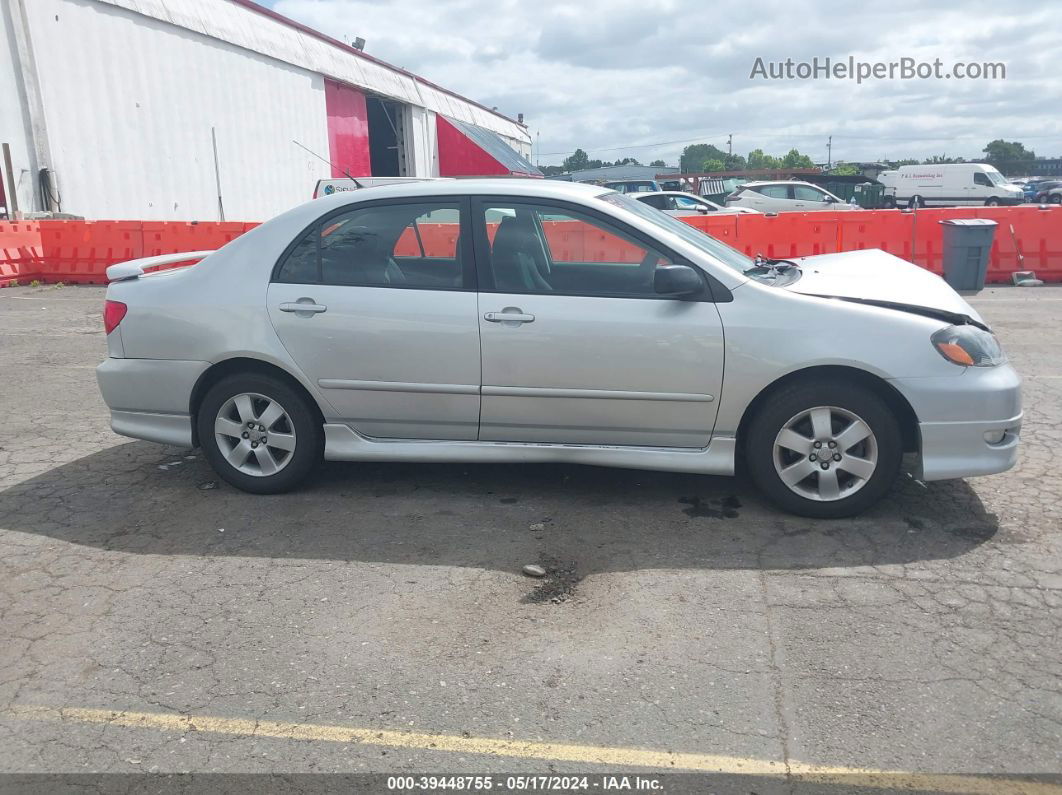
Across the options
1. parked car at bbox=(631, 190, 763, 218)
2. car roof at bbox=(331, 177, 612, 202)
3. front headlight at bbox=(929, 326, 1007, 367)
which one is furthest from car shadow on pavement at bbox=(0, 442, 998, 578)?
parked car at bbox=(631, 190, 763, 218)

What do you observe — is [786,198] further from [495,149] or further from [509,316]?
[509,316]

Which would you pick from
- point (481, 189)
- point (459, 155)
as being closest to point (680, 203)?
point (459, 155)

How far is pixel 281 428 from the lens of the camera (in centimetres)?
493

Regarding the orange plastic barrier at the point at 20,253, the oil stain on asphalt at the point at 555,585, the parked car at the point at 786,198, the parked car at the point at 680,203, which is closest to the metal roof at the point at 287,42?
the orange plastic barrier at the point at 20,253

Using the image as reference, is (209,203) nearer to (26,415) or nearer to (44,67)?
(44,67)

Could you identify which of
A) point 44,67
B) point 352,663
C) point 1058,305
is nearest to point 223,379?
point 352,663

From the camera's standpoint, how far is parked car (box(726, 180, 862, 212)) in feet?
89.8

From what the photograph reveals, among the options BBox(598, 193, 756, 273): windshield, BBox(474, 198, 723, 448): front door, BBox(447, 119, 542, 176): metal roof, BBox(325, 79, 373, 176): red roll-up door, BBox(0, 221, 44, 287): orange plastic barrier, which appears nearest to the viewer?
BBox(474, 198, 723, 448): front door

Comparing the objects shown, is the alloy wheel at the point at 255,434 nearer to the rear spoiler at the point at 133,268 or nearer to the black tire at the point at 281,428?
the black tire at the point at 281,428

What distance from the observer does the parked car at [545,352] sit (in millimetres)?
4312

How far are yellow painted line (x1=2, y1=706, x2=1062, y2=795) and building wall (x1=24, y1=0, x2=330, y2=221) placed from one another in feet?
54.1

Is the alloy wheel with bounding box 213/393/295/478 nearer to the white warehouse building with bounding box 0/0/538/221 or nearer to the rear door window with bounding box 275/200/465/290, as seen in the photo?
the rear door window with bounding box 275/200/465/290

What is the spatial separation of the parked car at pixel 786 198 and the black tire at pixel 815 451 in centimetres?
2419

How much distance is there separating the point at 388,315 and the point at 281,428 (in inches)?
36.5
